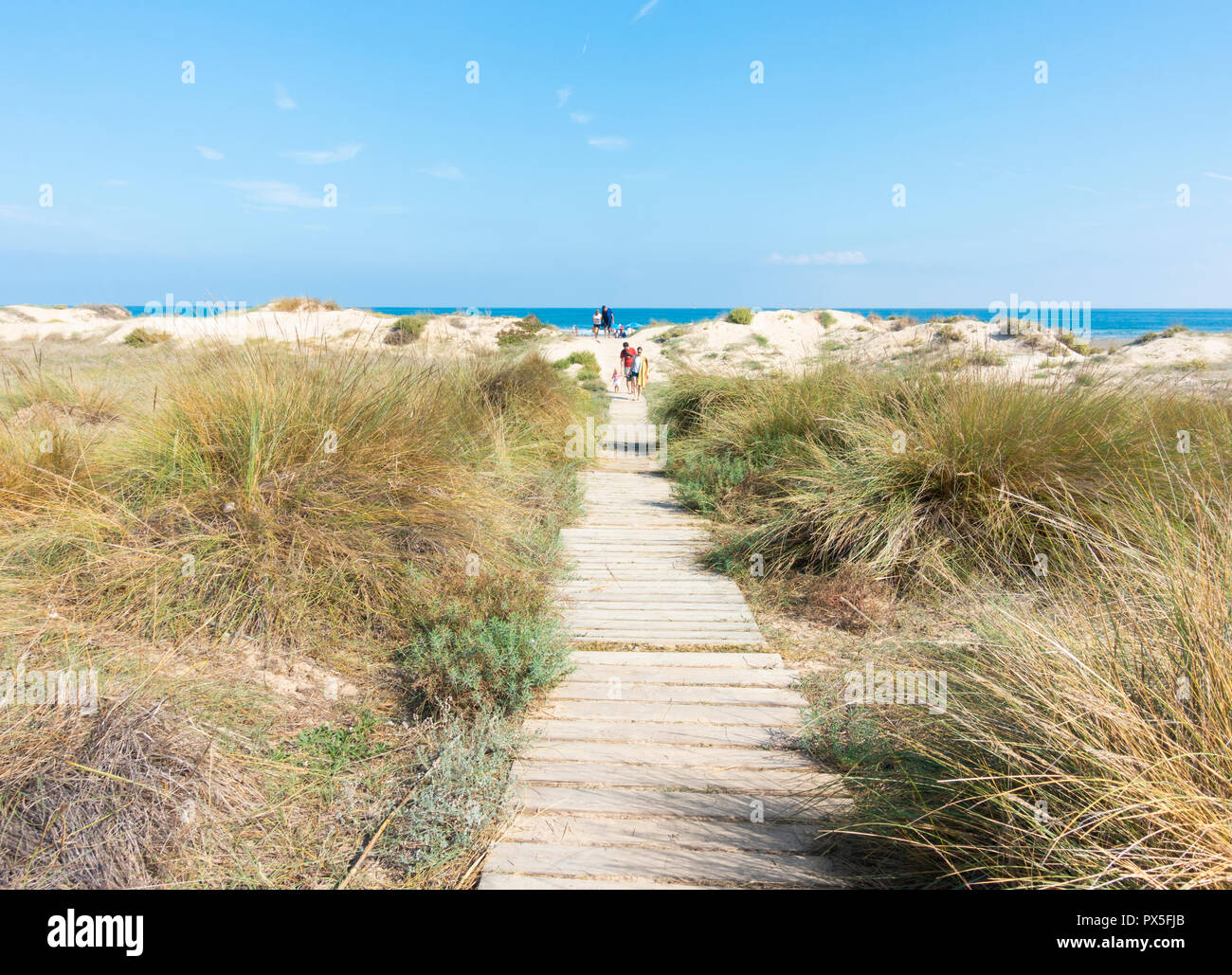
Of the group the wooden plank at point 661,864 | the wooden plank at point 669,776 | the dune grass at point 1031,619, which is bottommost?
the wooden plank at point 661,864

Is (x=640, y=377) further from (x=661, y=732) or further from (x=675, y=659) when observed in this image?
(x=661, y=732)

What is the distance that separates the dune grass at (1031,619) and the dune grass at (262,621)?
1.60 metres

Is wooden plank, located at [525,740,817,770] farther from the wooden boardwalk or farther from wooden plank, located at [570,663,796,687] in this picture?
wooden plank, located at [570,663,796,687]

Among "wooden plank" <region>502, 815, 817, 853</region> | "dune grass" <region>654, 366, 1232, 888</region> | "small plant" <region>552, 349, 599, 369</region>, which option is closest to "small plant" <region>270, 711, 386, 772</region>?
"wooden plank" <region>502, 815, 817, 853</region>

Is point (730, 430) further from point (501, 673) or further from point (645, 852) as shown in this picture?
point (645, 852)

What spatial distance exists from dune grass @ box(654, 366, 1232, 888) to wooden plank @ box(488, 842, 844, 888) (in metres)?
0.22

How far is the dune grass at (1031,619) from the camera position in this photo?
175cm

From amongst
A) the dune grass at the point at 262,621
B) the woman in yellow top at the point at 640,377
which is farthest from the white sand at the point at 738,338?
the dune grass at the point at 262,621

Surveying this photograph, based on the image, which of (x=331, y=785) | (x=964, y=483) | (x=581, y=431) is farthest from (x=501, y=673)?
(x=581, y=431)

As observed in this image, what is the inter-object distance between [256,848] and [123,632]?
64.8 inches

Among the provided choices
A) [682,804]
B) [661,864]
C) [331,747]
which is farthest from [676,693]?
[331,747]

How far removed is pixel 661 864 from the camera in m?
2.30

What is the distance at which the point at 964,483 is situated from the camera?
4863 mm

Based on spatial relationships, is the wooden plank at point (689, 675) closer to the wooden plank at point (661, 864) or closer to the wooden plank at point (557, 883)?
the wooden plank at point (661, 864)
